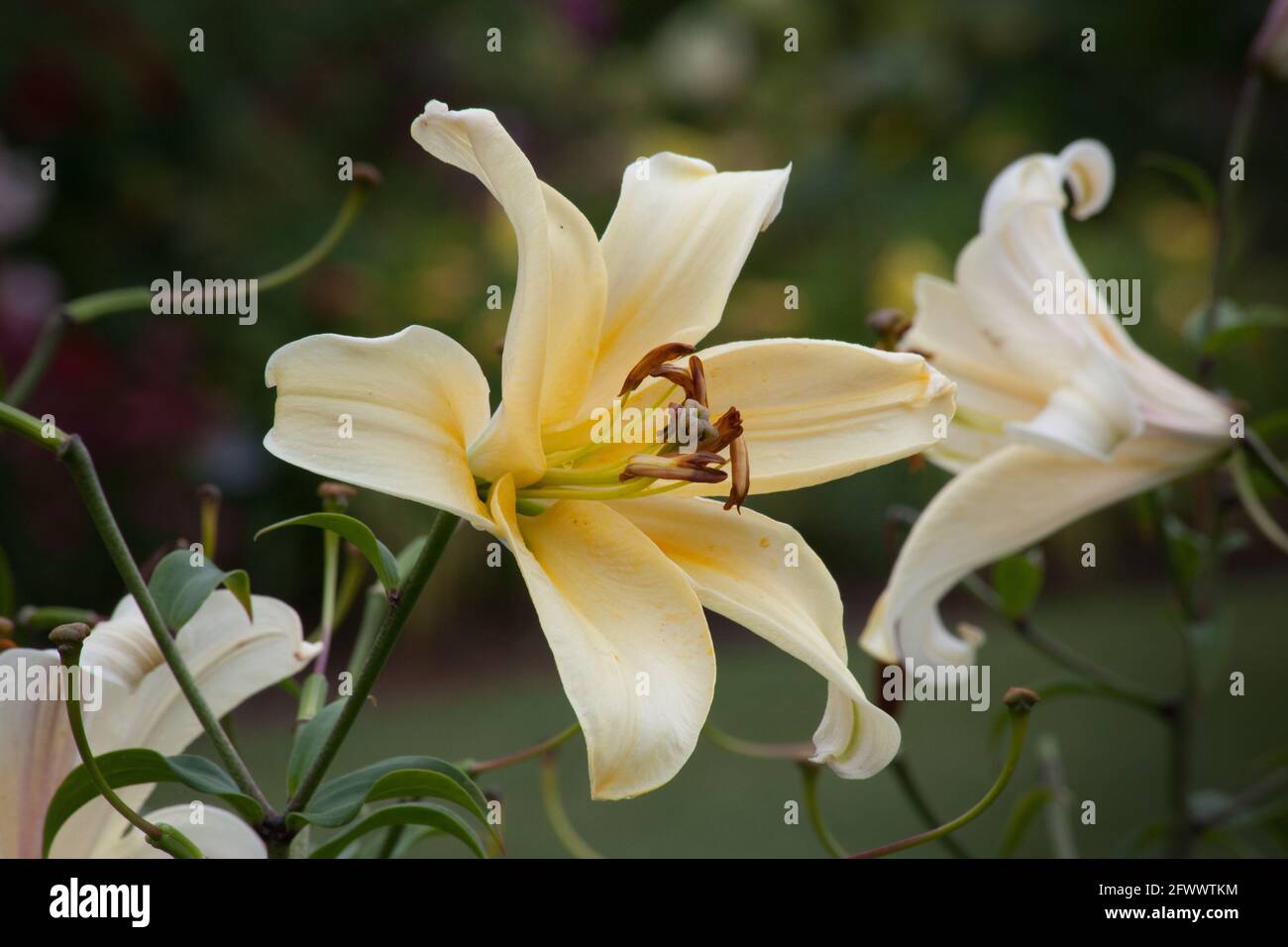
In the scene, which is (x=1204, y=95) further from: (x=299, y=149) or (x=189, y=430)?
(x=189, y=430)

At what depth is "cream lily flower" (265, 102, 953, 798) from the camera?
409mm

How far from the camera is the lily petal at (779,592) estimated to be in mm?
440

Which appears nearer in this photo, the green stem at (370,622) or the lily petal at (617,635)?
the lily petal at (617,635)

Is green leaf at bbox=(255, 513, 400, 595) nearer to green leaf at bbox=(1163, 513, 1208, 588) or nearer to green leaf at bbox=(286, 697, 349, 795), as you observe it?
green leaf at bbox=(286, 697, 349, 795)

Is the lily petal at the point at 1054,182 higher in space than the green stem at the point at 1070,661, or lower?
higher

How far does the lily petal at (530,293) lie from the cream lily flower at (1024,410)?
21 cm

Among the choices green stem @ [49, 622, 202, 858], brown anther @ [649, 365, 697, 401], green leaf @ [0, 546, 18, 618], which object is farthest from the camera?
green leaf @ [0, 546, 18, 618]

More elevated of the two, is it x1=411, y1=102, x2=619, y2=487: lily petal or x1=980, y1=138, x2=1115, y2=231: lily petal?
x1=980, y1=138, x2=1115, y2=231: lily petal

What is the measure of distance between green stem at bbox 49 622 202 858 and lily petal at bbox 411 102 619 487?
0.13 meters

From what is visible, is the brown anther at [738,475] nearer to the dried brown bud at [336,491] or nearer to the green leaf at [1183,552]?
the dried brown bud at [336,491]

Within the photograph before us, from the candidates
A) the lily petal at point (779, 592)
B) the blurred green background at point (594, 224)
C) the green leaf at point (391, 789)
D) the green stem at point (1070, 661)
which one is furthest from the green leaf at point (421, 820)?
the blurred green background at point (594, 224)

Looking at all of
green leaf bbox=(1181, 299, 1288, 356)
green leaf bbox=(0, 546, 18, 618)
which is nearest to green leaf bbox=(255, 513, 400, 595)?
green leaf bbox=(0, 546, 18, 618)

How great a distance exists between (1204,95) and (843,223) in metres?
1.49

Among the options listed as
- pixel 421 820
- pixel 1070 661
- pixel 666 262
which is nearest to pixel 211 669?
pixel 421 820
